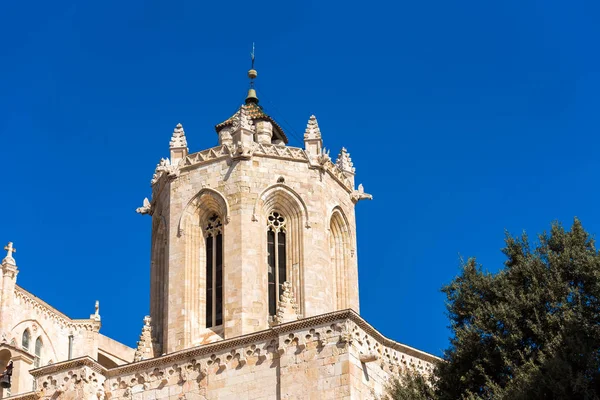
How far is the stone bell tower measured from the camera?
35719 millimetres

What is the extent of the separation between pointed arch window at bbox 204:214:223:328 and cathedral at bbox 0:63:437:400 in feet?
0.10

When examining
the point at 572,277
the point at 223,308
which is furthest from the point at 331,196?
the point at 572,277

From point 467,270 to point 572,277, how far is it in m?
2.43

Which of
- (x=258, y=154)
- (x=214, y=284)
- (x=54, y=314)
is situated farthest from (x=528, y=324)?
(x=54, y=314)

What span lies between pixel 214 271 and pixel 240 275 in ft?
4.28

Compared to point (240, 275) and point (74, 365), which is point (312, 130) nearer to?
point (240, 275)

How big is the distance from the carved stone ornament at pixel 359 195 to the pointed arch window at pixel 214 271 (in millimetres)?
4743

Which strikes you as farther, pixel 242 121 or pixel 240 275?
pixel 242 121

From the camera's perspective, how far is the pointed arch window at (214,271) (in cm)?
3603

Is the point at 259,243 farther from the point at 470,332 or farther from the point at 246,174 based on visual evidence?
the point at 470,332

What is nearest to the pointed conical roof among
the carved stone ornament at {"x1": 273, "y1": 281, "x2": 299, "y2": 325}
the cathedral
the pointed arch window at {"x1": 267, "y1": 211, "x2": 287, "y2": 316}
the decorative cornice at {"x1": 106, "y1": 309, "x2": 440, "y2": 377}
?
the cathedral

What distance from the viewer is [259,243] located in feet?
119

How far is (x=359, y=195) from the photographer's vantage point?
3981 centimetres

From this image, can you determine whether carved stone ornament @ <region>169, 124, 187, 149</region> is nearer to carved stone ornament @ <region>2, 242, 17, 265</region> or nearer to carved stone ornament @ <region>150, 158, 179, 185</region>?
carved stone ornament @ <region>150, 158, 179, 185</region>
